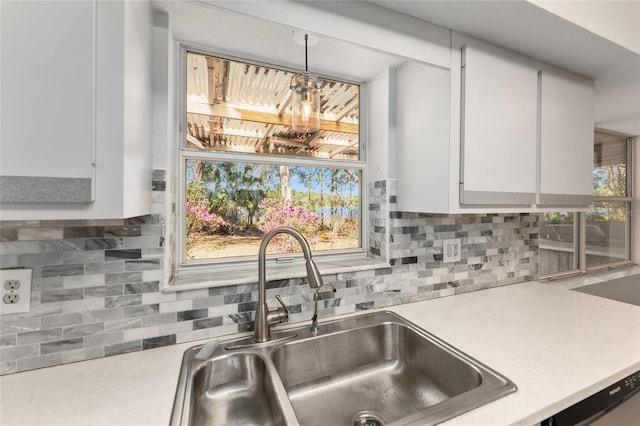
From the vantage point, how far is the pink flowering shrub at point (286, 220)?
137 cm

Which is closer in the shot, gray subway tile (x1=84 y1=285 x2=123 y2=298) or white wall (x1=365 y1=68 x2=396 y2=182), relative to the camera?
gray subway tile (x1=84 y1=285 x2=123 y2=298)

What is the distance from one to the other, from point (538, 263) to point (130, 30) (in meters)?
2.31

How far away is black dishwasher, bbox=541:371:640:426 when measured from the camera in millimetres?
708

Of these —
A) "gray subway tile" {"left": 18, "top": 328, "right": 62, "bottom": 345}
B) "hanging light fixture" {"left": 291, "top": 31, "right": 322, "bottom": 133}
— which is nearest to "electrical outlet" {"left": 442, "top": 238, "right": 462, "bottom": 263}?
"hanging light fixture" {"left": 291, "top": 31, "right": 322, "bottom": 133}

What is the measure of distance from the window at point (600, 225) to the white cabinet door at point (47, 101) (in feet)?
7.92

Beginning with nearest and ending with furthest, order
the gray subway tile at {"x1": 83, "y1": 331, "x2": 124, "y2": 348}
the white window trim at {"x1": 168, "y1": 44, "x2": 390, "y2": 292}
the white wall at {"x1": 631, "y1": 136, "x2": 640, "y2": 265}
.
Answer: the gray subway tile at {"x1": 83, "y1": 331, "x2": 124, "y2": 348}, the white window trim at {"x1": 168, "y1": 44, "x2": 390, "y2": 292}, the white wall at {"x1": 631, "y1": 136, "x2": 640, "y2": 265}

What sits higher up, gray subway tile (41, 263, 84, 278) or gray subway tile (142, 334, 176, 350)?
gray subway tile (41, 263, 84, 278)

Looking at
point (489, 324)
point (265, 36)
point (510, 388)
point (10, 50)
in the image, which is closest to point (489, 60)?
point (265, 36)

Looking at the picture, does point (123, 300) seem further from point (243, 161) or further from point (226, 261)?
point (243, 161)

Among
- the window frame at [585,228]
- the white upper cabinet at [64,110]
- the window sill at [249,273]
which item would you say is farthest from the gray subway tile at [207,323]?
the window frame at [585,228]

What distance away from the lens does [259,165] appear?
1349mm

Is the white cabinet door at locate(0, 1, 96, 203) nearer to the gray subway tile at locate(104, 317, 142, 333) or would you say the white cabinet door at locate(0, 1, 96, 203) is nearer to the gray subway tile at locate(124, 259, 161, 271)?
the gray subway tile at locate(124, 259, 161, 271)

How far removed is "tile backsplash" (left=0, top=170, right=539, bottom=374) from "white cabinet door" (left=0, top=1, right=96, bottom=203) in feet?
1.24

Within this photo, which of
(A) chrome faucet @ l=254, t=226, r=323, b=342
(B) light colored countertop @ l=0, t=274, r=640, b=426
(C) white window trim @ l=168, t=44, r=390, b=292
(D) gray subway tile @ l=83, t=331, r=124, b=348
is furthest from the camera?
(C) white window trim @ l=168, t=44, r=390, b=292
